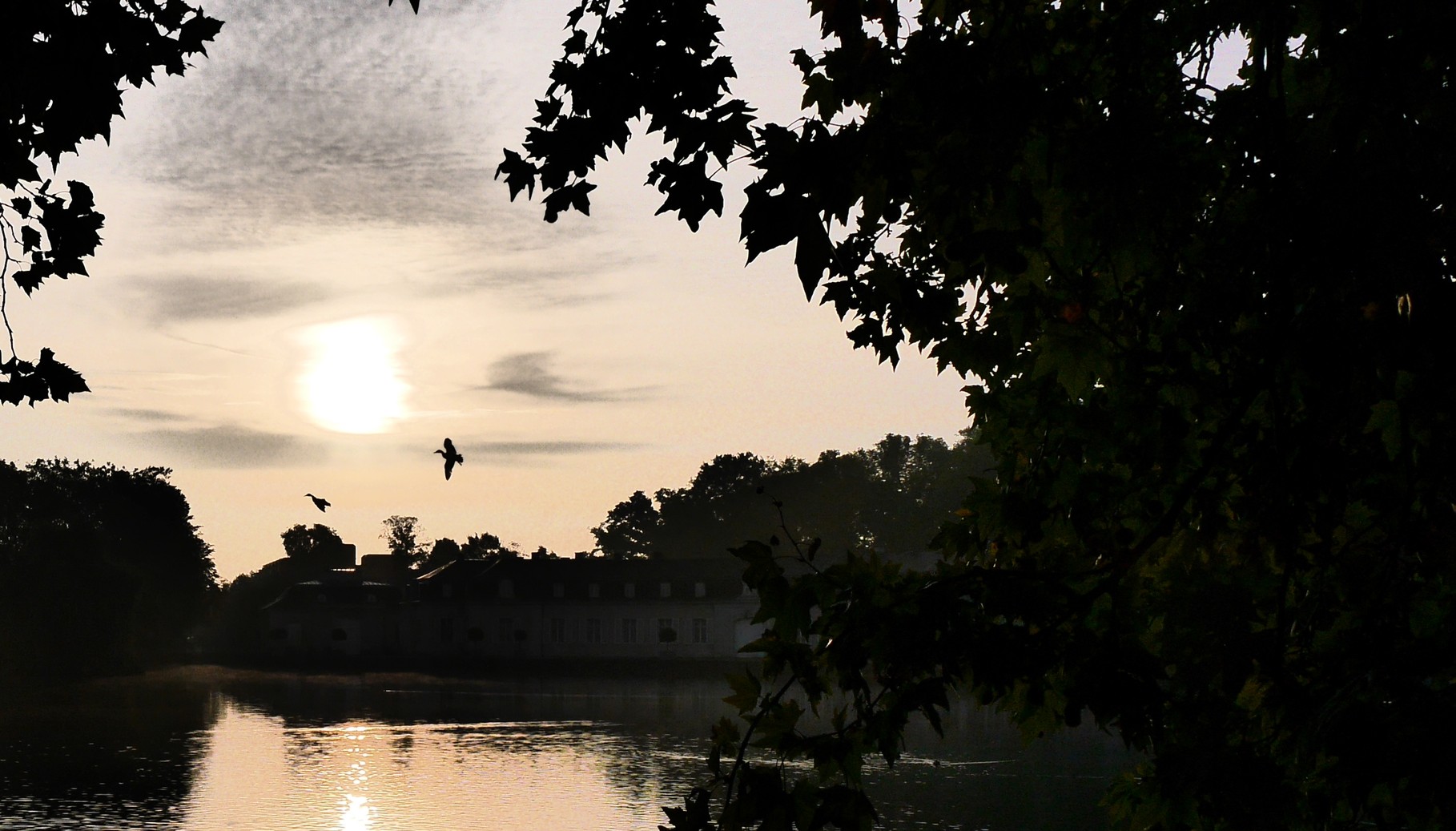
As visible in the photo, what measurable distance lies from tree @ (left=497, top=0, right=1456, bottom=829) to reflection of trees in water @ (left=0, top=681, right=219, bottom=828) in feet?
89.1

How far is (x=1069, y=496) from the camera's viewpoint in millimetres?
6832

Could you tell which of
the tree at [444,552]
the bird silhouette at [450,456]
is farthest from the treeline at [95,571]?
the bird silhouette at [450,456]

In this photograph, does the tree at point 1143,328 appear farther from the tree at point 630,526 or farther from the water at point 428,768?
the tree at point 630,526

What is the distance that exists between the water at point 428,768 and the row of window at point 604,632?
29.6 metres

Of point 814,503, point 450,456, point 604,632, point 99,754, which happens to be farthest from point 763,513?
point 450,456

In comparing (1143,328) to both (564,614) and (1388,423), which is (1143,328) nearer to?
(1388,423)

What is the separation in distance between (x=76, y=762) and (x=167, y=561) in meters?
72.1

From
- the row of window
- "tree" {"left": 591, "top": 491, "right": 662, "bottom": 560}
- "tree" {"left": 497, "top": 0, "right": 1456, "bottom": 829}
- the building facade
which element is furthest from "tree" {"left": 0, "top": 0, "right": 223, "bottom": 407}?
"tree" {"left": 591, "top": 491, "right": 662, "bottom": 560}

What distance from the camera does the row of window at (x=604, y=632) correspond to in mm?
94812

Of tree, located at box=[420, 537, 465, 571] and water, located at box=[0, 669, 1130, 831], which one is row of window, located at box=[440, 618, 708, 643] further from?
tree, located at box=[420, 537, 465, 571]

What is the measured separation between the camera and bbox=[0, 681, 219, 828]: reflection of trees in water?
3086 cm

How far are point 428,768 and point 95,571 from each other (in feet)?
195

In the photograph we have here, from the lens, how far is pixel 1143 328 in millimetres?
6957

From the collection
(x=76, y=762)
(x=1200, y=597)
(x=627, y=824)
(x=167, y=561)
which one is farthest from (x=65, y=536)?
(x=1200, y=597)
